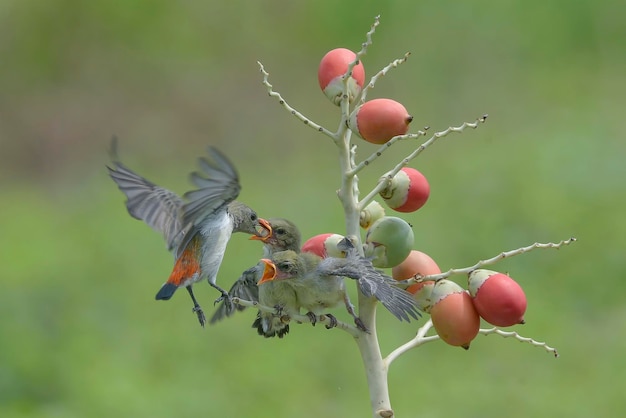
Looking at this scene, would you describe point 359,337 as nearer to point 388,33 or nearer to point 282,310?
point 282,310

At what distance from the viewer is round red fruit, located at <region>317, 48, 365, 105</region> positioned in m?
2.51

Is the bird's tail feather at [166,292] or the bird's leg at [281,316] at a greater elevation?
the bird's tail feather at [166,292]

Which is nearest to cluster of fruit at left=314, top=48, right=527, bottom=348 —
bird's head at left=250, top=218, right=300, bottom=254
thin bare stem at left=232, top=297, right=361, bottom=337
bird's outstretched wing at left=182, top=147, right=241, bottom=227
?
thin bare stem at left=232, top=297, right=361, bottom=337

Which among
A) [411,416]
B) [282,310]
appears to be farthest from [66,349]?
[282,310]

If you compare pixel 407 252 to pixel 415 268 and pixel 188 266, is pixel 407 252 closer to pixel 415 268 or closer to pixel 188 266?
pixel 415 268

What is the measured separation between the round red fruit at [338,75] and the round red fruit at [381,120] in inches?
5.2

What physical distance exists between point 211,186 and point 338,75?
0.48 metres

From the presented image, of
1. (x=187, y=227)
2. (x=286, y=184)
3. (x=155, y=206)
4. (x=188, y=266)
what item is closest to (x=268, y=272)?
(x=187, y=227)

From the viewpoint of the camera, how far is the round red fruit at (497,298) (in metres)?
2.38

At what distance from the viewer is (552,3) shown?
9.79 metres

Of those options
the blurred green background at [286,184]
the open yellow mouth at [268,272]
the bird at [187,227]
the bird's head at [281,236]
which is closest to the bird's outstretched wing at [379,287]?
the open yellow mouth at [268,272]

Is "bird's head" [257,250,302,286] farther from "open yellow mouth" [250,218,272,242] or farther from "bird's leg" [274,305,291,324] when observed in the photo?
"open yellow mouth" [250,218,272,242]

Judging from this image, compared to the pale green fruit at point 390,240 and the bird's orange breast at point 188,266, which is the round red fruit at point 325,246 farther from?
the bird's orange breast at point 188,266

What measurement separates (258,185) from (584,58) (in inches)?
133
